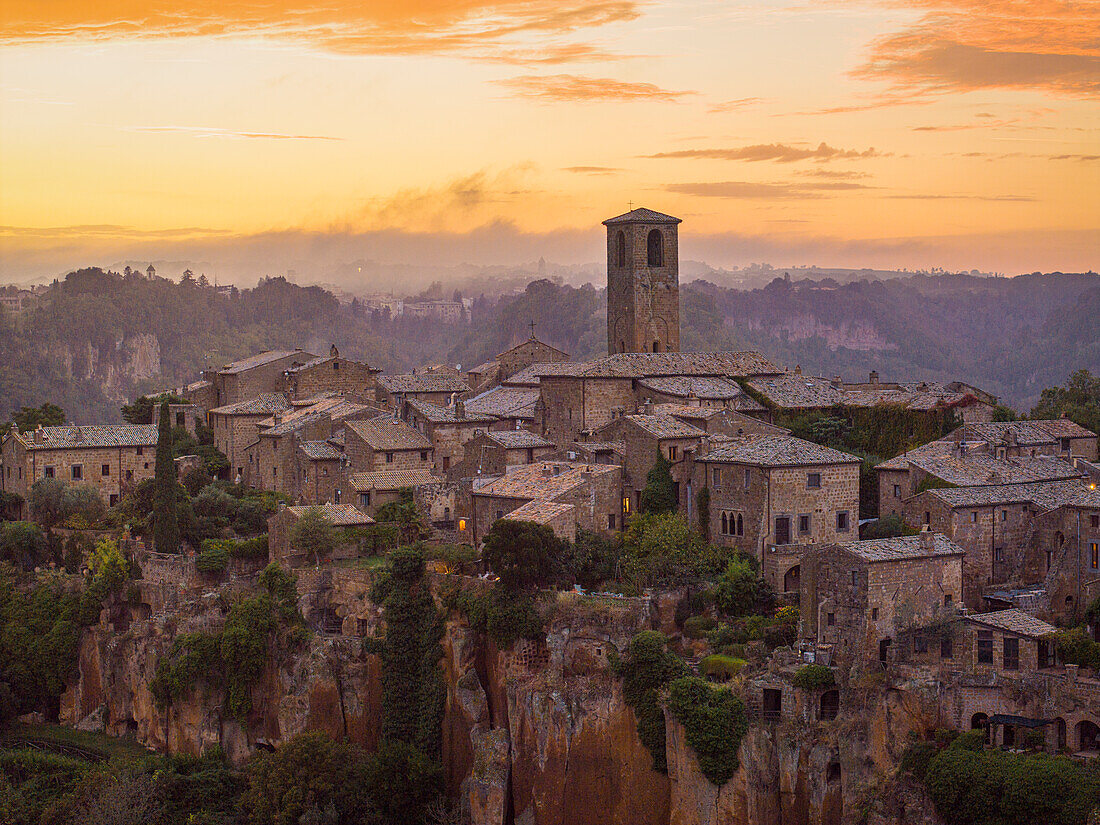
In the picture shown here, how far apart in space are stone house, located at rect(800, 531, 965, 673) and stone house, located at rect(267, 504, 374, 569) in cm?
1766

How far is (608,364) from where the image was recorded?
198 ft

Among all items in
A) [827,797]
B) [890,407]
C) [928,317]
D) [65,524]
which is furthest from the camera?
[928,317]

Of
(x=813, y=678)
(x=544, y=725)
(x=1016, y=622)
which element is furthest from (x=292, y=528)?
(x=1016, y=622)

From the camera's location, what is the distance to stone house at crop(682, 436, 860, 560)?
46.9 metres

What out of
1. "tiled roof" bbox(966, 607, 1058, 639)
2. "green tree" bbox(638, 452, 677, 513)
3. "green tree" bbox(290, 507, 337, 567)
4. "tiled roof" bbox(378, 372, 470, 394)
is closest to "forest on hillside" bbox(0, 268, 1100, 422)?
"tiled roof" bbox(378, 372, 470, 394)

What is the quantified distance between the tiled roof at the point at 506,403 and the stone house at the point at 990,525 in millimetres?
19656

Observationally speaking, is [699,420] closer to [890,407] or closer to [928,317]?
[890,407]

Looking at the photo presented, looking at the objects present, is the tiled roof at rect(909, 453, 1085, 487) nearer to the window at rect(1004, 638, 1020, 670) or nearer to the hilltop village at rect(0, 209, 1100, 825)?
the hilltop village at rect(0, 209, 1100, 825)

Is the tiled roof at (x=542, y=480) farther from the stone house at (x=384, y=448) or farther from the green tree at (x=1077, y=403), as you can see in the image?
the green tree at (x=1077, y=403)

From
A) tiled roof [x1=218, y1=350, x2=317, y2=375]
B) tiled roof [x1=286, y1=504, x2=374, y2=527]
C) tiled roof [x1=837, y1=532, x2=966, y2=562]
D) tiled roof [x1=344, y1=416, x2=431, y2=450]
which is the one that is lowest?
tiled roof [x1=286, y1=504, x2=374, y2=527]

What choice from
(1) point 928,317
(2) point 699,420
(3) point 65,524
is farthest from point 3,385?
(2) point 699,420

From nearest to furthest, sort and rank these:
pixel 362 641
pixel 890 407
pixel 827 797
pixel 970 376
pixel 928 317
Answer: pixel 827 797, pixel 362 641, pixel 890 407, pixel 970 376, pixel 928 317

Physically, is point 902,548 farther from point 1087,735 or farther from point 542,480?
point 542,480

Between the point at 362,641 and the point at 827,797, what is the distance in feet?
55.3
